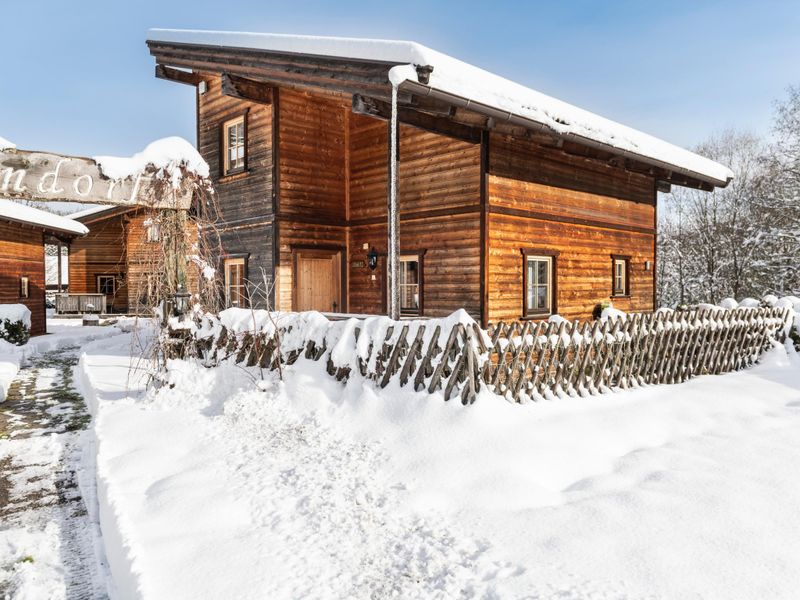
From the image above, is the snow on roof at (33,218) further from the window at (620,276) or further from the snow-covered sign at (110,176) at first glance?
the window at (620,276)

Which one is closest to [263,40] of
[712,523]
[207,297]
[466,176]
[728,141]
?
[466,176]

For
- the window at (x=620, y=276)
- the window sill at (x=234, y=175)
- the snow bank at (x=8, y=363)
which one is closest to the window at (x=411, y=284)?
the window sill at (x=234, y=175)

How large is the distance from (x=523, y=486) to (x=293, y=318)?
4299 mm

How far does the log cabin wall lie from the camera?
12.7m

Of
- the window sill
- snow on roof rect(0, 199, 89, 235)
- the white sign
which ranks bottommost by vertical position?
the white sign

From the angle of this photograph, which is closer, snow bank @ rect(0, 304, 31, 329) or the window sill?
the window sill

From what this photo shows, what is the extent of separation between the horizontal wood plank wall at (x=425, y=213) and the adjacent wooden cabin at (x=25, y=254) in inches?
493

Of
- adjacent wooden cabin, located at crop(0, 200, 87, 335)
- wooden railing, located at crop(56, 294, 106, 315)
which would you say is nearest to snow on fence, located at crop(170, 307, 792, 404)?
adjacent wooden cabin, located at crop(0, 200, 87, 335)

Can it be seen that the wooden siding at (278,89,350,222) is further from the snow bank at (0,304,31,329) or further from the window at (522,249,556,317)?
the snow bank at (0,304,31,329)

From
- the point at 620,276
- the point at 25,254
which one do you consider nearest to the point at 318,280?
the point at 620,276

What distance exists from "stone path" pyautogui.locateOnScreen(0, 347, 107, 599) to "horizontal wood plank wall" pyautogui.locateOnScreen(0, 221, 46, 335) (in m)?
12.2

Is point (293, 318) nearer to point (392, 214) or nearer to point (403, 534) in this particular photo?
point (392, 214)

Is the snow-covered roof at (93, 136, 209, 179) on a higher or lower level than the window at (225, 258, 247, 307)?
higher

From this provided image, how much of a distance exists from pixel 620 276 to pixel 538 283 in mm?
4291
